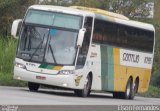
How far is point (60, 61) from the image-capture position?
23844 mm

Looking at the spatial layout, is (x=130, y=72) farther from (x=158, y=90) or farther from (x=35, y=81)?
(x=158, y=90)

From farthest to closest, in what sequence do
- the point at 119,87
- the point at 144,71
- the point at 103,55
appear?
the point at 144,71
the point at 119,87
the point at 103,55

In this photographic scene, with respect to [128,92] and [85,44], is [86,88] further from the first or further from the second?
[128,92]

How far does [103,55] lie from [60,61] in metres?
2.95

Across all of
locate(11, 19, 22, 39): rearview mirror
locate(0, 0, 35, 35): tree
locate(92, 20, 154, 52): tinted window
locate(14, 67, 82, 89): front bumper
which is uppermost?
locate(11, 19, 22, 39): rearview mirror

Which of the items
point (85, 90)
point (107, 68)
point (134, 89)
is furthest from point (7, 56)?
point (85, 90)

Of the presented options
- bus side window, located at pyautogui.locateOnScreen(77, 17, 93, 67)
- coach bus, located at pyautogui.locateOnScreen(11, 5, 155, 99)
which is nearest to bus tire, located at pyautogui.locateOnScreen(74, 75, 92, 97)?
coach bus, located at pyautogui.locateOnScreen(11, 5, 155, 99)

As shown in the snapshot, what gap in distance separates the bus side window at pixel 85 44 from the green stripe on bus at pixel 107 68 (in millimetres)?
1526

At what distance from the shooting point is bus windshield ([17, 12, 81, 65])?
23.8 m

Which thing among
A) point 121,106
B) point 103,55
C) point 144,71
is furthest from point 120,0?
point 121,106

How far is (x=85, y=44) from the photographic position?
80.4ft

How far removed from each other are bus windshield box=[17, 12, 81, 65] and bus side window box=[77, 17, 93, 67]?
0.47 m

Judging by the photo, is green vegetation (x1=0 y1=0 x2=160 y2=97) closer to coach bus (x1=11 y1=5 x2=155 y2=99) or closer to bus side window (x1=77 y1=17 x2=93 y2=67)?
coach bus (x1=11 y1=5 x2=155 y2=99)

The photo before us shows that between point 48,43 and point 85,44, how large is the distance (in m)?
1.44
